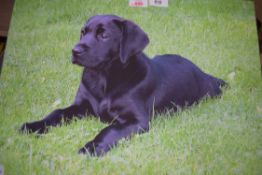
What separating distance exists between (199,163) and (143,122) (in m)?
0.34

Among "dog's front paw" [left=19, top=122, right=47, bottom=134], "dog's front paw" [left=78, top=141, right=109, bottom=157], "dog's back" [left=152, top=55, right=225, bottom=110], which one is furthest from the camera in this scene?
"dog's back" [left=152, top=55, right=225, bottom=110]

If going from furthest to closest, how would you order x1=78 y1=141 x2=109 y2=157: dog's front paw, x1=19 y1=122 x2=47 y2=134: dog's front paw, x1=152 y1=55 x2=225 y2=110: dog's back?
x1=152 y1=55 x2=225 y2=110: dog's back → x1=19 y1=122 x2=47 y2=134: dog's front paw → x1=78 y1=141 x2=109 y2=157: dog's front paw

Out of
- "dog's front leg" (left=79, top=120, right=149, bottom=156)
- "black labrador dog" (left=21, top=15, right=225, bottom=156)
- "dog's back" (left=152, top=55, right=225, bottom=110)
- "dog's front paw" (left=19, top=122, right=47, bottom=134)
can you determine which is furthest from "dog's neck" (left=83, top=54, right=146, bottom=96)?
"dog's front paw" (left=19, top=122, right=47, bottom=134)

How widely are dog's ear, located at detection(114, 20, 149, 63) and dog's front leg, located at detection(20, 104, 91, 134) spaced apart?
35 cm

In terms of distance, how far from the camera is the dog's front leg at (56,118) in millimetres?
2059

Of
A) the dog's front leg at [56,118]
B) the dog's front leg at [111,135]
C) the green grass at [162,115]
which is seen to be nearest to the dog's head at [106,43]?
the green grass at [162,115]

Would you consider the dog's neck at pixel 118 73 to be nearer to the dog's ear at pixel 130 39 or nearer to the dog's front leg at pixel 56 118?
the dog's ear at pixel 130 39

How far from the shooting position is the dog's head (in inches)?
81.7

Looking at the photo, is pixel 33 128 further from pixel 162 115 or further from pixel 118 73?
pixel 162 115

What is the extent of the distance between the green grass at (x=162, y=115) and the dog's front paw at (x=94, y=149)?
0.11 feet

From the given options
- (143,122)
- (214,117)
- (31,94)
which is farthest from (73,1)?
(214,117)

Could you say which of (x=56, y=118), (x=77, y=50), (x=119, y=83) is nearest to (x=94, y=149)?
(x=56, y=118)

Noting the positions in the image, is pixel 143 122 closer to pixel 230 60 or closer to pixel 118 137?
pixel 118 137

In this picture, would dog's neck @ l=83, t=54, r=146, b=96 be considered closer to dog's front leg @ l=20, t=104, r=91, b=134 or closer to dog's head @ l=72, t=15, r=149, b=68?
dog's head @ l=72, t=15, r=149, b=68
